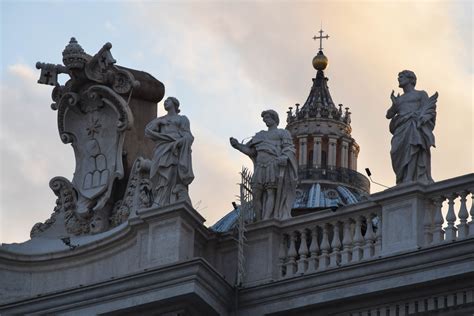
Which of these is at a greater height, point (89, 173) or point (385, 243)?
point (89, 173)

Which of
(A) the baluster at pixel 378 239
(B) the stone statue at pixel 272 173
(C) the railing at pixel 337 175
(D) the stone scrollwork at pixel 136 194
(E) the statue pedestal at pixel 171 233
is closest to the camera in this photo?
(A) the baluster at pixel 378 239

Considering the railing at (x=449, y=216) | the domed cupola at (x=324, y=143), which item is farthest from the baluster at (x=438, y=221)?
the domed cupola at (x=324, y=143)

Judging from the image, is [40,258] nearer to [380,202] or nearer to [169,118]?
[169,118]

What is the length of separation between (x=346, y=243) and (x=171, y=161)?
121 inches

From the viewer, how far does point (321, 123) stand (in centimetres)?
6856

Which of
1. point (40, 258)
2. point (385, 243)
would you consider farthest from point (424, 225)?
point (40, 258)

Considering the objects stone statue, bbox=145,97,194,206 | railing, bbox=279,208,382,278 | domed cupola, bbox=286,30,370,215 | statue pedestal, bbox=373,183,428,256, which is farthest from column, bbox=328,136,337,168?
statue pedestal, bbox=373,183,428,256

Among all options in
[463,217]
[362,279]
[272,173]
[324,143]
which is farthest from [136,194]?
[324,143]

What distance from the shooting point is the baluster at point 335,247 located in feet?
105

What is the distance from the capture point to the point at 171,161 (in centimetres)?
3341

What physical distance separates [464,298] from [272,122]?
4.72 metres

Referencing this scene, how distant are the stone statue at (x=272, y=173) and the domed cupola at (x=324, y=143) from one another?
3285cm

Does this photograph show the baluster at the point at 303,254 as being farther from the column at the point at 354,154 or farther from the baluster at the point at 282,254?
the column at the point at 354,154

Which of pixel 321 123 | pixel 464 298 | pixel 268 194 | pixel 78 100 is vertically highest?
pixel 321 123
